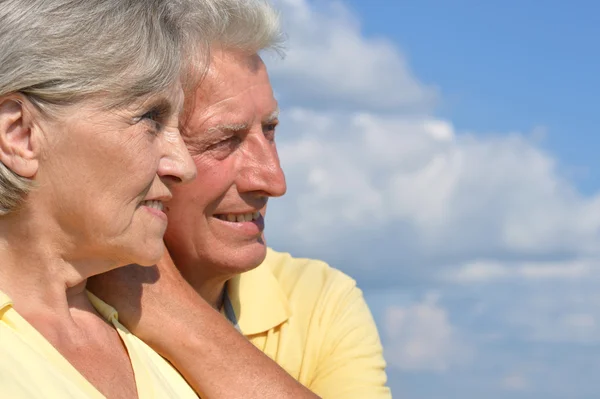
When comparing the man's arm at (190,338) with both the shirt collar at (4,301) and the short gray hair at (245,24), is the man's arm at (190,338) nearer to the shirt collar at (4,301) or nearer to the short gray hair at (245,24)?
the shirt collar at (4,301)

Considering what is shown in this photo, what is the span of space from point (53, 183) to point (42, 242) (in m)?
0.16

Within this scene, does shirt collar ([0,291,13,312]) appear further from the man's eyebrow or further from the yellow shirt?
the man's eyebrow

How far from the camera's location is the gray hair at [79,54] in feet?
7.18

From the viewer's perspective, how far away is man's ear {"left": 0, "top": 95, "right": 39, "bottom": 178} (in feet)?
7.27

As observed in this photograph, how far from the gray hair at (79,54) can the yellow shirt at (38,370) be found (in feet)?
0.97

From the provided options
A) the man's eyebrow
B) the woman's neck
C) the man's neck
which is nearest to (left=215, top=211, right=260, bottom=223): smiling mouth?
Result: the man's neck

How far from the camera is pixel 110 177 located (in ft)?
7.48

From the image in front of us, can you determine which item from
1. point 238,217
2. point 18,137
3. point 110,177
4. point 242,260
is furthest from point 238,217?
point 18,137

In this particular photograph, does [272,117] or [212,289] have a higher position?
[272,117]

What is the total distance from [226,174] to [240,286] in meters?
0.55

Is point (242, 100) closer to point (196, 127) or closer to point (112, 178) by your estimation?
point (196, 127)

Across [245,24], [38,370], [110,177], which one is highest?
[245,24]

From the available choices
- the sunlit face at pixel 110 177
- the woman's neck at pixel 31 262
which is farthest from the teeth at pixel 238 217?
the woman's neck at pixel 31 262

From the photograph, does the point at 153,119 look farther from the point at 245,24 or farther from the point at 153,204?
the point at 245,24
